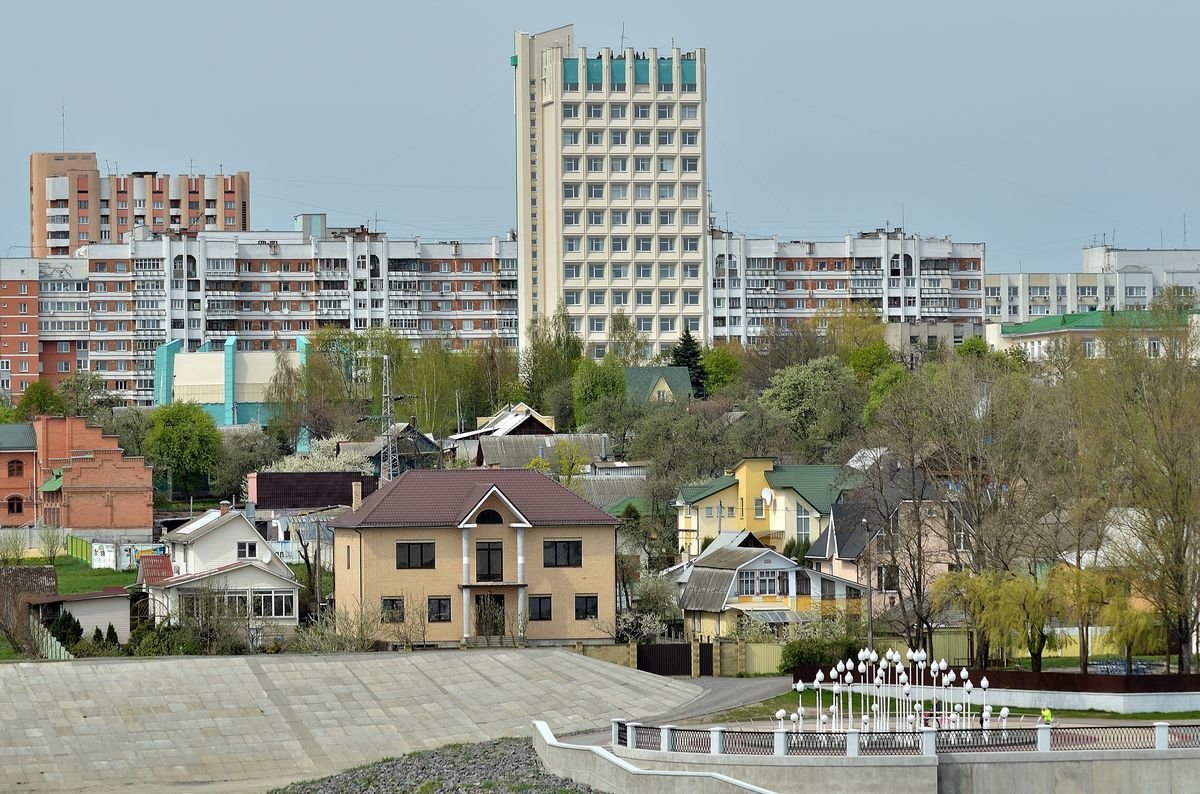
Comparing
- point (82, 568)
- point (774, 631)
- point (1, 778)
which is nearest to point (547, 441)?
point (82, 568)

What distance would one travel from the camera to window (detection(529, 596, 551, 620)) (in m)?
60.6

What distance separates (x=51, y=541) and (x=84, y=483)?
35.5 feet

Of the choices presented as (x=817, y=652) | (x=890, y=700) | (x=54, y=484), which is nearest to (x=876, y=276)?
(x=54, y=484)

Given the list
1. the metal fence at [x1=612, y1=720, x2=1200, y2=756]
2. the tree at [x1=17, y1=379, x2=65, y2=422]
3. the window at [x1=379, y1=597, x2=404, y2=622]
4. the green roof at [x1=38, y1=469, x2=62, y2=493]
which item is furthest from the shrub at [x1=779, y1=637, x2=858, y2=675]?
the tree at [x1=17, y1=379, x2=65, y2=422]

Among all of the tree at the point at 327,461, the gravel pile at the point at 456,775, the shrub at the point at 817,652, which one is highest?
the tree at the point at 327,461

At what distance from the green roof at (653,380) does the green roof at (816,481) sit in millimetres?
40980

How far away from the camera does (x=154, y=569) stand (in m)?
70.8

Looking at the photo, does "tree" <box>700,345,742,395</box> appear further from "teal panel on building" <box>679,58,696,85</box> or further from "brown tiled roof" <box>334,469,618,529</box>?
"brown tiled roof" <box>334,469,618,529</box>

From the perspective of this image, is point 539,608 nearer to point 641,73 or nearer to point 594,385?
point 594,385

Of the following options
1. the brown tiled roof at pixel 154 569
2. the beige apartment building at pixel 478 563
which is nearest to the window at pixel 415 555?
the beige apartment building at pixel 478 563

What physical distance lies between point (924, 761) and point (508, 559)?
24.2m

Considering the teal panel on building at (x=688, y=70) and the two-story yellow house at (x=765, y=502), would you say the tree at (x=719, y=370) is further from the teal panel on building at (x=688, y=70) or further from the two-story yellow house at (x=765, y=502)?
the two-story yellow house at (x=765, y=502)

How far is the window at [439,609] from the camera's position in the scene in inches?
2347

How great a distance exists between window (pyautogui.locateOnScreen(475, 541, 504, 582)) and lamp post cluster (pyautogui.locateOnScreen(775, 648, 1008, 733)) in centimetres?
1344
